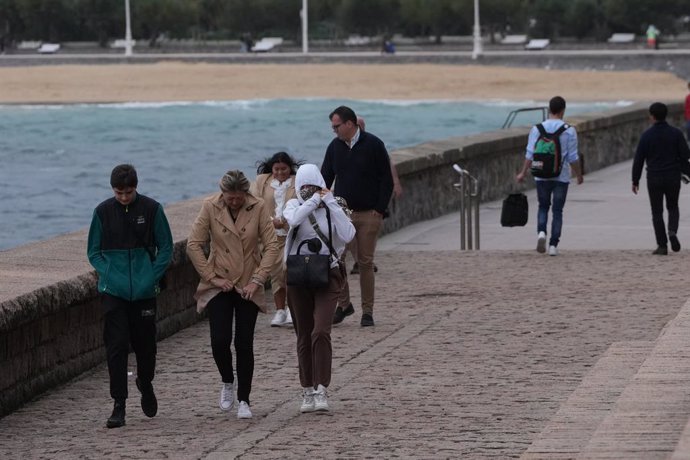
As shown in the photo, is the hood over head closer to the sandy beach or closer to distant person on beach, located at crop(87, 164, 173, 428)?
distant person on beach, located at crop(87, 164, 173, 428)

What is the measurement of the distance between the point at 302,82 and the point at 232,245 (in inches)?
3035

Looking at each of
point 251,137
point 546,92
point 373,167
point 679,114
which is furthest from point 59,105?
point 373,167

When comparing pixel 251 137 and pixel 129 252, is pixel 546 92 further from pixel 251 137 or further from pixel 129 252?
pixel 129 252

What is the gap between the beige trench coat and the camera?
29.9 feet

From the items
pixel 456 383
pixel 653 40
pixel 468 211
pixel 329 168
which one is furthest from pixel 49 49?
pixel 456 383

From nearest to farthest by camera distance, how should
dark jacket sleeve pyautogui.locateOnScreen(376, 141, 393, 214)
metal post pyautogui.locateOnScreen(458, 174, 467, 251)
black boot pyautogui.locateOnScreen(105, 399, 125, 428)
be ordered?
1. black boot pyautogui.locateOnScreen(105, 399, 125, 428)
2. dark jacket sleeve pyautogui.locateOnScreen(376, 141, 393, 214)
3. metal post pyautogui.locateOnScreen(458, 174, 467, 251)

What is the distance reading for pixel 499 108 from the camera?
7900 centimetres

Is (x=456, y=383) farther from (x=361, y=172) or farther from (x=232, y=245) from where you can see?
(x=361, y=172)

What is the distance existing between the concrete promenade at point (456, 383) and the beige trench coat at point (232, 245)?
743mm

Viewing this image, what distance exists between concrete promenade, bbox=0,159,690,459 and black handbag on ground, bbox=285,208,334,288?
72cm

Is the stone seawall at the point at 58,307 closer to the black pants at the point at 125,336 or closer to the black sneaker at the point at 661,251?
the black pants at the point at 125,336

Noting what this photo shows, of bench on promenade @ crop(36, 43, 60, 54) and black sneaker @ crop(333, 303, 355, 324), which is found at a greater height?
black sneaker @ crop(333, 303, 355, 324)

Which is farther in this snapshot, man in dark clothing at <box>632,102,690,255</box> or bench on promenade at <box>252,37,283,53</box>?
bench on promenade at <box>252,37,283,53</box>

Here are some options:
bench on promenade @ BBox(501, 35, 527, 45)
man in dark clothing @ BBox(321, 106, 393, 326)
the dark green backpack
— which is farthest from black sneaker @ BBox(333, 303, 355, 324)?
bench on promenade @ BBox(501, 35, 527, 45)
